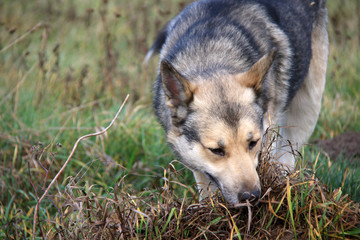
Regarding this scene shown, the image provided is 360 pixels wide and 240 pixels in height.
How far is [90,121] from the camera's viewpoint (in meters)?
5.20

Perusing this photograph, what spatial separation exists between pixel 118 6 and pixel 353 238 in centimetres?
797

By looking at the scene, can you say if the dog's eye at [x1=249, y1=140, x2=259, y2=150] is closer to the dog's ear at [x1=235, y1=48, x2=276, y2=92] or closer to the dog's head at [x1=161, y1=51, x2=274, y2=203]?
the dog's head at [x1=161, y1=51, x2=274, y2=203]

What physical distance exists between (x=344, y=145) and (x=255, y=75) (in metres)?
2.01

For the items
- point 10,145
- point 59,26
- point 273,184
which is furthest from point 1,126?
point 59,26

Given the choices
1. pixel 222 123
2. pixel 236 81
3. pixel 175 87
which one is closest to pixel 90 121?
pixel 175 87

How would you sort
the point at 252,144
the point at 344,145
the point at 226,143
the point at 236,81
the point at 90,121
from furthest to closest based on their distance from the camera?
the point at 90,121, the point at 344,145, the point at 236,81, the point at 252,144, the point at 226,143

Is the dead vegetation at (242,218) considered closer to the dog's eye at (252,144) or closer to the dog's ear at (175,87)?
the dog's eye at (252,144)

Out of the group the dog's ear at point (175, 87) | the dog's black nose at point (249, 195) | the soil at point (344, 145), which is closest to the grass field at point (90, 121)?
the soil at point (344, 145)

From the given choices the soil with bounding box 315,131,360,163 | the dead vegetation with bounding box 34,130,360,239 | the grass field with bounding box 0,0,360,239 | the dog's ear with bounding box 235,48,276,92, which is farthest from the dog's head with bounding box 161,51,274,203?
the soil with bounding box 315,131,360,163

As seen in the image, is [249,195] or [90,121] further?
[90,121]

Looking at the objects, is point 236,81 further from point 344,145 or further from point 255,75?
point 344,145

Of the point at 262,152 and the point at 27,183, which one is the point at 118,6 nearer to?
the point at 27,183

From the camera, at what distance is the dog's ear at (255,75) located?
9.94 feet

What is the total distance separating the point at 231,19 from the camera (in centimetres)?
382
